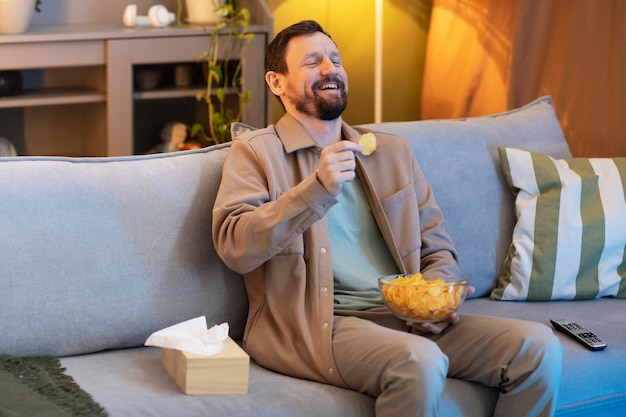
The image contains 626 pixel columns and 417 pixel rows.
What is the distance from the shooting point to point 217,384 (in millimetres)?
1878

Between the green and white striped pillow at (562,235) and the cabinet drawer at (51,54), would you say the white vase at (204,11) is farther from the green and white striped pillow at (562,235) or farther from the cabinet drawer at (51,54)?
the green and white striped pillow at (562,235)

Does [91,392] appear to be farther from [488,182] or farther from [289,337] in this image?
[488,182]

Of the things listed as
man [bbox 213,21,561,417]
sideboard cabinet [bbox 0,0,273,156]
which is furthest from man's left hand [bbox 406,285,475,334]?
sideboard cabinet [bbox 0,0,273,156]

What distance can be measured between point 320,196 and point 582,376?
0.73 metres

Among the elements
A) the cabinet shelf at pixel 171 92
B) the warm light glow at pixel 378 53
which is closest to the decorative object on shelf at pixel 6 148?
the cabinet shelf at pixel 171 92

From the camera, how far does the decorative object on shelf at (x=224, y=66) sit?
12.5ft

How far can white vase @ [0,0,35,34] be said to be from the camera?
→ 3.43 m

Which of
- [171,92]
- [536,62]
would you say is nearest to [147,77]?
[171,92]

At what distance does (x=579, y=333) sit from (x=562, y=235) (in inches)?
13.3

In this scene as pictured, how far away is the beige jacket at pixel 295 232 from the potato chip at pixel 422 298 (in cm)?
15

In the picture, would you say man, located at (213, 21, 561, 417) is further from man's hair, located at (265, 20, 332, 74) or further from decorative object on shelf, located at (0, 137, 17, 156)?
decorative object on shelf, located at (0, 137, 17, 156)

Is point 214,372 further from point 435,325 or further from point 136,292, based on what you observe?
point 435,325

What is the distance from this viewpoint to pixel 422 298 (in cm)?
198

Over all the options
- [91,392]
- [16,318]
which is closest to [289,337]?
[91,392]
